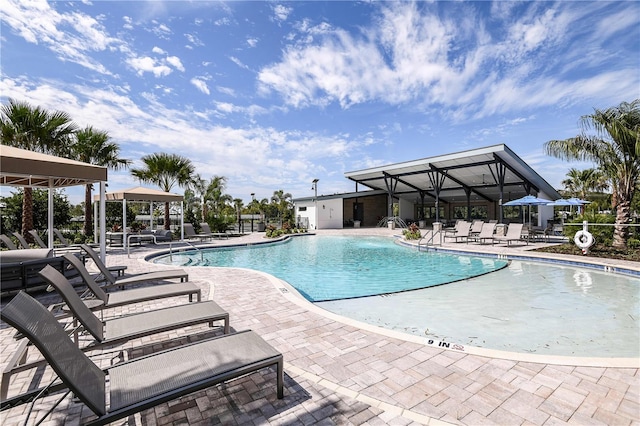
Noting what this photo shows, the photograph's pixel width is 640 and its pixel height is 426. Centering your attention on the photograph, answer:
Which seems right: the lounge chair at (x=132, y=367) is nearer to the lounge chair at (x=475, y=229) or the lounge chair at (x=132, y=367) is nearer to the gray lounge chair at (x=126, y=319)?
the gray lounge chair at (x=126, y=319)

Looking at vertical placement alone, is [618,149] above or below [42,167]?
above

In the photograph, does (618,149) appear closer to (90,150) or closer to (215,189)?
(90,150)

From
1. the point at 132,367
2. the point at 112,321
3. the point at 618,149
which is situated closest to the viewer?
the point at 132,367

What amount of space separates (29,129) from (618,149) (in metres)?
20.1

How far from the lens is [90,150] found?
13812mm

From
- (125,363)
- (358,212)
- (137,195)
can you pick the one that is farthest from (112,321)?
(358,212)

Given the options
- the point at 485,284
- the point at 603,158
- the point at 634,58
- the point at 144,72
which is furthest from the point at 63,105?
the point at 603,158

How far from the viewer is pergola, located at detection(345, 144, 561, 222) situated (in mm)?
17688

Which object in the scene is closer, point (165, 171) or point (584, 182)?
point (165, 171)

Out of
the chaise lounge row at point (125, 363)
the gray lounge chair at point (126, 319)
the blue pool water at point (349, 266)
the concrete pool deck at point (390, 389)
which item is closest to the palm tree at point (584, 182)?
the blue pool water at point (349, 266)

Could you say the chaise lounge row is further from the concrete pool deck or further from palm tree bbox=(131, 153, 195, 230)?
palm tree bbox=(131, 153, 195, 230)

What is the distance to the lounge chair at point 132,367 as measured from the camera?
1.63 metres

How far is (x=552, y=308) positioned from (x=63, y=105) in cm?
A: 1566

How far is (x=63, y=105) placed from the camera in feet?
35.6
